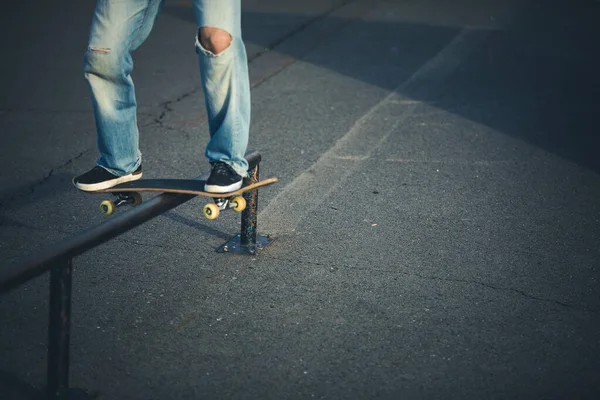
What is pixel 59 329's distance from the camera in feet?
10.8

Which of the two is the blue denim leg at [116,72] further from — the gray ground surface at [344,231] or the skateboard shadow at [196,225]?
the skateboard shadow at [196,225]

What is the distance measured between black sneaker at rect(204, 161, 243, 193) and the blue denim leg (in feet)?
1.76

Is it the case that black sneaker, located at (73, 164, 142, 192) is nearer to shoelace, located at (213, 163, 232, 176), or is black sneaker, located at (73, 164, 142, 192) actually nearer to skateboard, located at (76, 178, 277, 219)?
skateboard, located at (76, 178, 277, 219)

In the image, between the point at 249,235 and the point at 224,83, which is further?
the point at 249,235

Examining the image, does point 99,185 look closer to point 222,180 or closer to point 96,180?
point 96,180

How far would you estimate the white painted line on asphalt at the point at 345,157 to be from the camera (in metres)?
5.37

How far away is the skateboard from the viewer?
13.0ft

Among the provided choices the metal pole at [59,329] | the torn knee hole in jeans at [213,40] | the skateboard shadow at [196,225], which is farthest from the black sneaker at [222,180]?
the skateboard shadow at [196,225]

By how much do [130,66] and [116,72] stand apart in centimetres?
12

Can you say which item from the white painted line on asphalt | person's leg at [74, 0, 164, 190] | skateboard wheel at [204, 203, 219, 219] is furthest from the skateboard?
the white painted line on asphalt

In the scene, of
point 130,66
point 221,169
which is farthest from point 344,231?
point 130,66

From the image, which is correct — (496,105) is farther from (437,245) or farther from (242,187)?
(242,187)

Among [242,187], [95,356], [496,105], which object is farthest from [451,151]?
[95,356]

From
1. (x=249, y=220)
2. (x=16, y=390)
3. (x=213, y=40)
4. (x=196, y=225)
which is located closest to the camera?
(x=16, y=390)
